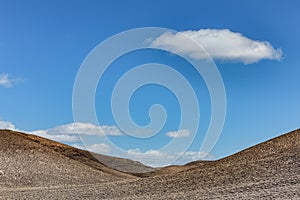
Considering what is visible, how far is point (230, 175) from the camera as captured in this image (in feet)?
56.5

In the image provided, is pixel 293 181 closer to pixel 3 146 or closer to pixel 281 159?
pixel 281 159

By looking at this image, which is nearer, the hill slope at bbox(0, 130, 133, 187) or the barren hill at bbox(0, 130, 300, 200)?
the barren hill at bbox(0, 130, 300, 200)

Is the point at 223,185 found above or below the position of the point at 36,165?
below

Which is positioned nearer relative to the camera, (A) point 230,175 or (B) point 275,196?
(B) point 275,196

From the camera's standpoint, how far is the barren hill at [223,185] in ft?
47.6

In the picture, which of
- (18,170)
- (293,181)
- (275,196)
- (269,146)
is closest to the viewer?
(275,196)

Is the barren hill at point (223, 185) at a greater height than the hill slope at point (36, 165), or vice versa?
the hill slope at point (36, 165)

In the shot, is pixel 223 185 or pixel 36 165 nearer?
pixel 223 185

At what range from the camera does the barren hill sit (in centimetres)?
1450

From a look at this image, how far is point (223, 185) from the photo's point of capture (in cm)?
1608

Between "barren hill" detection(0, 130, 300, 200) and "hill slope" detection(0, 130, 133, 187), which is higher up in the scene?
"hill slope" detection(0, 130, 133, 187)

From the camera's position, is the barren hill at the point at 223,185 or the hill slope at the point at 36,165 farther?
the hill slope at the point at 36,165

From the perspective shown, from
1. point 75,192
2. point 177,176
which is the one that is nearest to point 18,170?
point 75,192

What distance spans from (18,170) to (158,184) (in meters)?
8.40
